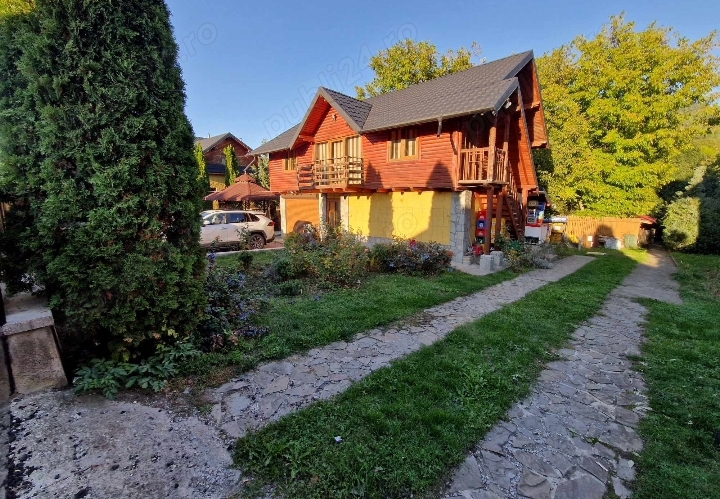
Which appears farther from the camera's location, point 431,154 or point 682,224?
point 682,224

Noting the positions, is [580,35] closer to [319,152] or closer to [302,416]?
[319,152]

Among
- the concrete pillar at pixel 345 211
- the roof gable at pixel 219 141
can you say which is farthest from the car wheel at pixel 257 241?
the roof gable at pixel 219 141

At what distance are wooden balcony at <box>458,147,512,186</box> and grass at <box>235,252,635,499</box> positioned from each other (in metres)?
6.80

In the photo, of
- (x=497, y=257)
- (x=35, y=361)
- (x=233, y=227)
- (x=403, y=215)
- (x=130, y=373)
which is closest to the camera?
(x=35, y=361)

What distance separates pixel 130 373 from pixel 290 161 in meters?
16.4

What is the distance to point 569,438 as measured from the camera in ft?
9.83

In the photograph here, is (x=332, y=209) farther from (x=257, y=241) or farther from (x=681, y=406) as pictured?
(x=681, y=406)

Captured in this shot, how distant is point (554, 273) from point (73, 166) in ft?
39.1

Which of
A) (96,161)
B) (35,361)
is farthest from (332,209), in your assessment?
(35,361)

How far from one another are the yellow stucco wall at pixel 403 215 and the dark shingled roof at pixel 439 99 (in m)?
2.81

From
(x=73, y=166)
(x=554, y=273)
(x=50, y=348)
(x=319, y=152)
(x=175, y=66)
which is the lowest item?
(x=554, y=273)

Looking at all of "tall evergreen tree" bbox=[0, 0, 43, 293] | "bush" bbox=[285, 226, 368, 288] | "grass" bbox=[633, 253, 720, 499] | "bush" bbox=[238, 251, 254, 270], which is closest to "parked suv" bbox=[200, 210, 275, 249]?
"bush" bbox=[238, 251, 254, 270]

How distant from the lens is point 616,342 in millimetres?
5250

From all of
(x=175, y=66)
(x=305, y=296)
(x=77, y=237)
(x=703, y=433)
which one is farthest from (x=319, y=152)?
(x=703, y=433)
